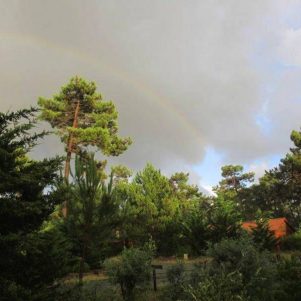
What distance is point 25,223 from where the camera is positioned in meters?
9.73

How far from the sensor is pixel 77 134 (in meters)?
37.2

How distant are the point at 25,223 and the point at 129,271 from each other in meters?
4.72

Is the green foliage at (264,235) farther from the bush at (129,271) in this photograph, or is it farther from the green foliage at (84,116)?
the bush at (129,271)

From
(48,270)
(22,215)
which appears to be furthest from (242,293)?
(22,215)

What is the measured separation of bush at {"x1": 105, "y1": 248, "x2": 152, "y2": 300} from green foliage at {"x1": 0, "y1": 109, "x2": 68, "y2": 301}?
10.5ft

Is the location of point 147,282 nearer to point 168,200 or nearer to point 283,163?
point 168,200

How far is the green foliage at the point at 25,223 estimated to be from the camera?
8.62 metres

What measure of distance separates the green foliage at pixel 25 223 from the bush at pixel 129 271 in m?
3.20

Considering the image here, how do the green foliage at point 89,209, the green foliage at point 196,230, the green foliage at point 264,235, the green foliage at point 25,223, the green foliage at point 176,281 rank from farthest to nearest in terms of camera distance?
the green foliage at point 196,230 < the green foliage at point 264,235 < the green foliage at point 89,209 < the green foliage at point 176,281 < the green foliage at point 25,223

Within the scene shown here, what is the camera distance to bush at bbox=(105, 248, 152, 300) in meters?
13.2

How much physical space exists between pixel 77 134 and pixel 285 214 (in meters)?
49.7

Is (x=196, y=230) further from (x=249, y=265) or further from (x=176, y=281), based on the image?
(x=249, y=265)

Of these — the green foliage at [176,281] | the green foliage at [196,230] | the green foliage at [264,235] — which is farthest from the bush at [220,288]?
the green foliage at [264,235]

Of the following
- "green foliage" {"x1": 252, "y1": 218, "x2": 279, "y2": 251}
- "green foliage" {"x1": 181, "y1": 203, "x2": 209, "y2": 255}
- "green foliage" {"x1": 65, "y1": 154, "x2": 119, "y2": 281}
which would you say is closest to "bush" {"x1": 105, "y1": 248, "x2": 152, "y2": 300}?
"green foliage" {"x1": 65, "y1": 154, "x2": 119, "y2": 281}
